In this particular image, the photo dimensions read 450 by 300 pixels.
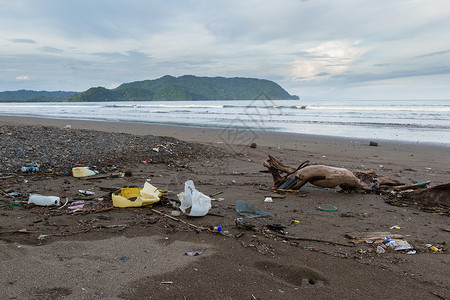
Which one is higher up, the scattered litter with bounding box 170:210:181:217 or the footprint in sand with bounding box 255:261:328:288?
the scattered litter with bounding box 170:210:181:217

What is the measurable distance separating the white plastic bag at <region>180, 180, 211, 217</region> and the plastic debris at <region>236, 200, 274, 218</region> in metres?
0.52

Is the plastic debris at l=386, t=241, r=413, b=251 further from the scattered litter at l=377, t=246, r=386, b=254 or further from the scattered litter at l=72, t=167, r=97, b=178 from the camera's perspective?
the scattered litter at l=72, t=167, r=97, b=178

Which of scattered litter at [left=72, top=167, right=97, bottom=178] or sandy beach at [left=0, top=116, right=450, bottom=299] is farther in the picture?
scattered litter at [left=72, top=167, right=97, bottom=178]

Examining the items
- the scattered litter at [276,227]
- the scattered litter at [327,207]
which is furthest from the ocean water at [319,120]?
the scattered litter at [276,227]

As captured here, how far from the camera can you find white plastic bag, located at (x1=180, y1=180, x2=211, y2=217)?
397 cm

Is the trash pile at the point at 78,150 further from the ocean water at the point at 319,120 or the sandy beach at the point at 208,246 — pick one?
the ocean water at the point at 319,120

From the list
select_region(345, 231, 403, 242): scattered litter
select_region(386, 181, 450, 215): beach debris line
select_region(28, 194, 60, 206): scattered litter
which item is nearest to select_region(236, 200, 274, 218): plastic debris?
select_region(345, 231, 403, 242): scattered litter

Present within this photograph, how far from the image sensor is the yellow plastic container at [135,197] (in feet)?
13.6

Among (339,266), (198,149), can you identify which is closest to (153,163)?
(198,149)

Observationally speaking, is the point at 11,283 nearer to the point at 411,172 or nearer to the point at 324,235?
the point at 324,235

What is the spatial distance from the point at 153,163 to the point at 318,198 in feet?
14.3

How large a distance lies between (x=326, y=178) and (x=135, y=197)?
3406 mm

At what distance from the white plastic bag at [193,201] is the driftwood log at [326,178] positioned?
6.81ft

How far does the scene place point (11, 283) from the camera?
226cm
